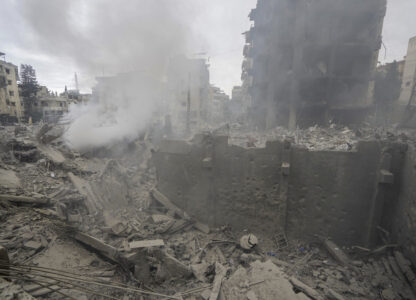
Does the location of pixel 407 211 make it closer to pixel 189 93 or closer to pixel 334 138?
pixel 334 138

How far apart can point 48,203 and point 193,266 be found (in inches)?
201

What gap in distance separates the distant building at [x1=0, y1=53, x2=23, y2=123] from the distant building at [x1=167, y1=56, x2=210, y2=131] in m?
24.2

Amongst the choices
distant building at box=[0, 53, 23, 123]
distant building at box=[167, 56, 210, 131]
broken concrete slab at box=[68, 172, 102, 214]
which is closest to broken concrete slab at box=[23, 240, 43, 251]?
broken concrete slab at box=[68, 172, 102, 214]

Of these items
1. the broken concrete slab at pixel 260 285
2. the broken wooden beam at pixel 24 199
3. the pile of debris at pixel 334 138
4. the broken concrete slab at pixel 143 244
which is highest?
the pile of debris at pixel 334 138

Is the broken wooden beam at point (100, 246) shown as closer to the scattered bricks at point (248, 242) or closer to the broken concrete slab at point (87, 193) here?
the broken concrete slab at point (87, 193)

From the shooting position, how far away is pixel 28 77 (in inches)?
1385

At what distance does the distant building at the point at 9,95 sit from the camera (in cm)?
3033

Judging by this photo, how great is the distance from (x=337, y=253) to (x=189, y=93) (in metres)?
18.1

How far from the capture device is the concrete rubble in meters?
5.23

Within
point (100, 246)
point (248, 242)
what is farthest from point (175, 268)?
point (248, 242)

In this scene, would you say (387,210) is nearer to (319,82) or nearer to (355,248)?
(355,248)

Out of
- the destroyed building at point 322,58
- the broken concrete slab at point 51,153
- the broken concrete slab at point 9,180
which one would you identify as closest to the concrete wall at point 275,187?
the broken concrete slab at point 51,153

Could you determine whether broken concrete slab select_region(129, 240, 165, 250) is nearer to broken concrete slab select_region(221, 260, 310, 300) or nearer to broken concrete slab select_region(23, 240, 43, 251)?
broken concrete slab select_region(221, 260, 310, 300)

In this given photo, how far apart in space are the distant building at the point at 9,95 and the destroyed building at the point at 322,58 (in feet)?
118
